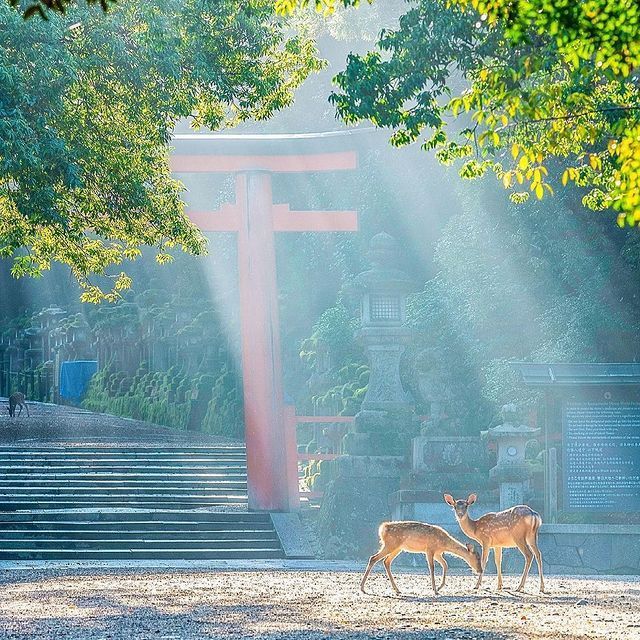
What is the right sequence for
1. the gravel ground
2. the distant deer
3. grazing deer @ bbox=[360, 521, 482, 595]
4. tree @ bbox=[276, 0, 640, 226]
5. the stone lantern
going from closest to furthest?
tree @ bbox=[276, 0, 640, 226], the gravel ground, grazing deer @ bbox=[360, 521, 482, 595], the stone lantern, the distant deer

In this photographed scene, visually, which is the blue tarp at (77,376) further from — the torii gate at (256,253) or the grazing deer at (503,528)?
the grazing deer at (503,528)

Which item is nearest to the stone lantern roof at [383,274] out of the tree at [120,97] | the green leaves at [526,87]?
the tree at [120,97]

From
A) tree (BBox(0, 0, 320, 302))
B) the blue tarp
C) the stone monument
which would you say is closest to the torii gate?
the stone monument

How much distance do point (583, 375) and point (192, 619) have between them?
6.98 m

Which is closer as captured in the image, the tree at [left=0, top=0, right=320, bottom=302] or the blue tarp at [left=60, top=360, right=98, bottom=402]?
the tree at [left=0, top=0, right=320, bottom=302]

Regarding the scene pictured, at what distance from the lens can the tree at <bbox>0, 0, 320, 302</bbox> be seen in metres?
12.2

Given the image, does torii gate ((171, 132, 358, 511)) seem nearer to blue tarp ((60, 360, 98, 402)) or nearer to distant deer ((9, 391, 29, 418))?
distant deer ((9, 391, 29, 418))

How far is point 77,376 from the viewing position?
4091cm

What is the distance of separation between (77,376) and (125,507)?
23411 mm

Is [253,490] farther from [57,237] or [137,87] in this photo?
[137,87]

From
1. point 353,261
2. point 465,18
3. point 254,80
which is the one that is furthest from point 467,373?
point 465,18

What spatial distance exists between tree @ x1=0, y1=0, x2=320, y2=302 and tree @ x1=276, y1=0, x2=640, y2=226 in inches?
83.7

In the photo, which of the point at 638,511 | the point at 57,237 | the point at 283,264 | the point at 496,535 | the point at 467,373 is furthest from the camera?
the point at 283,264

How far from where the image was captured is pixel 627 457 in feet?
46.3
